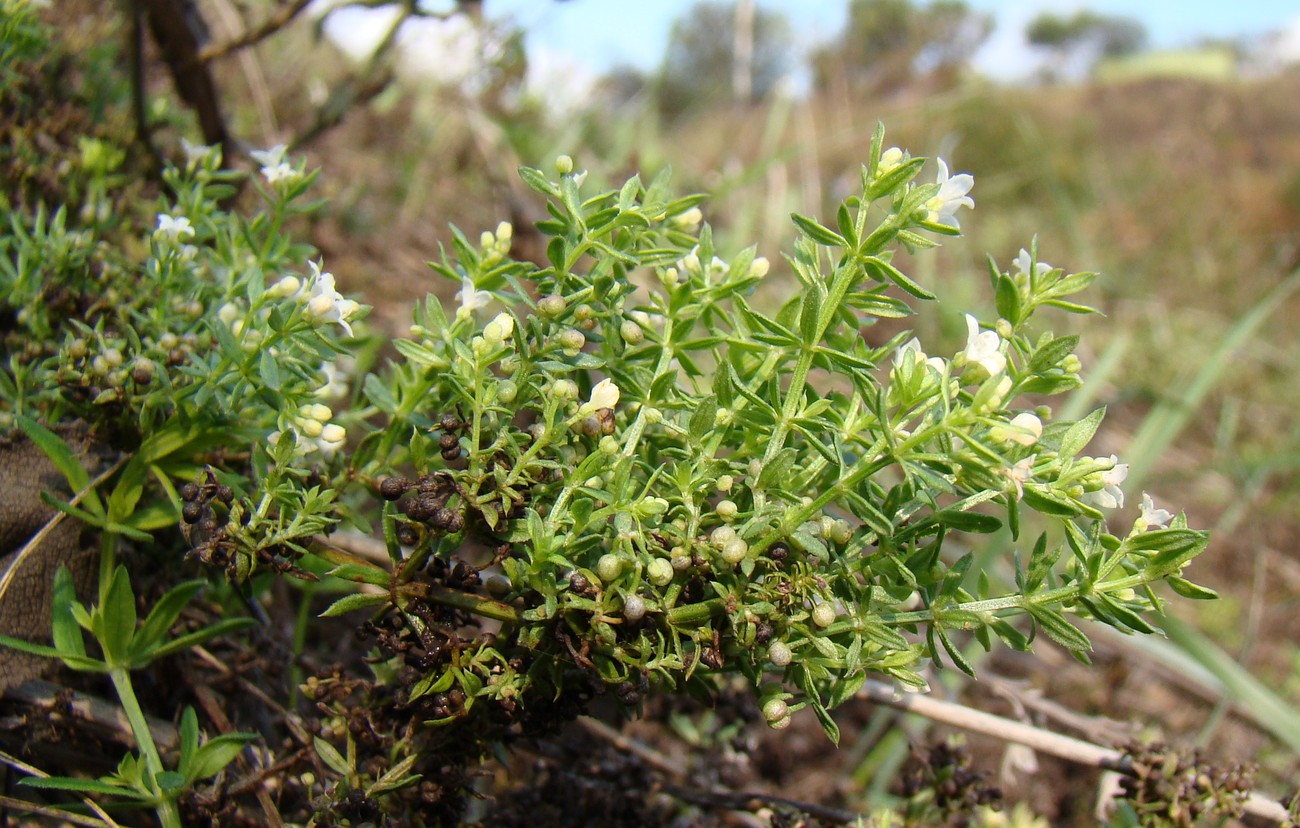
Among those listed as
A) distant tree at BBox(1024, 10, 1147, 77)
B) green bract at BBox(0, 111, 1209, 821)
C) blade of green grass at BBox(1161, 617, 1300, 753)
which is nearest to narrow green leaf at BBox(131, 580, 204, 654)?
green bract at BBox(0, 111, 1209, 821)

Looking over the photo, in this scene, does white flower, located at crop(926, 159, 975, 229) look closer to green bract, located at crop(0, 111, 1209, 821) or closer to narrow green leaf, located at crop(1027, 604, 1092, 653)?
green bract, located at crop(0, 111, 1209, 821)

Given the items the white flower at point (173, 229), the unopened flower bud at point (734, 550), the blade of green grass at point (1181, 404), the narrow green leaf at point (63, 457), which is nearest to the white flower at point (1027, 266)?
the unopened flower bud at point (734, 550)

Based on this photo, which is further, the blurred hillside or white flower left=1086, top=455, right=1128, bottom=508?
the blurred hillside

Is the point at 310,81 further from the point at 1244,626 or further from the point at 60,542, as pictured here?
the point at 1244,626

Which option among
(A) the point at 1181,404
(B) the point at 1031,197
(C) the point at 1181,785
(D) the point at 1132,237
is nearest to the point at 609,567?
(C) the point at 1181,785

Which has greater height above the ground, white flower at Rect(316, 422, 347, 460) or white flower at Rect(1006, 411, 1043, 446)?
white flower at Rect(316, 422, 347, 460)

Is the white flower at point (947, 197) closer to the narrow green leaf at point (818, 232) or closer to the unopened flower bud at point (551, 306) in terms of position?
the narrow green leaf at point (818, 232)

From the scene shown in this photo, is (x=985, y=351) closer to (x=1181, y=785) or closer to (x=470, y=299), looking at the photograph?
(x=470, y=299)
